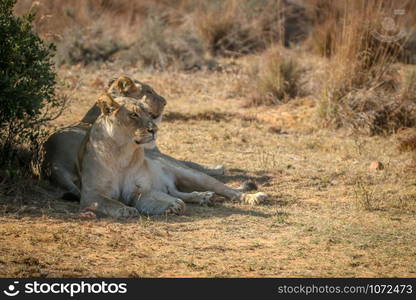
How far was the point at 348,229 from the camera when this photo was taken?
6508 mm

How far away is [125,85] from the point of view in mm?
8125

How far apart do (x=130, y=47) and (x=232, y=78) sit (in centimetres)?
353

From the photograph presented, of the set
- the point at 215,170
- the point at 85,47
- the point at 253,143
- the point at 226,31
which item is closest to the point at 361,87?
the point at 253,143

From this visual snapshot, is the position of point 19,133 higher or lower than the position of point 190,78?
higher

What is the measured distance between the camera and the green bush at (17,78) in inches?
284

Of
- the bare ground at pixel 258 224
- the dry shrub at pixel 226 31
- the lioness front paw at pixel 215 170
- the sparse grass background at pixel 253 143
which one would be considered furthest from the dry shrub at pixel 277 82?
the dry shrub at pixel 226 31

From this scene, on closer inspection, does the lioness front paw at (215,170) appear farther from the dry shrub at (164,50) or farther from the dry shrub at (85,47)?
the dry shrub at (85,47)

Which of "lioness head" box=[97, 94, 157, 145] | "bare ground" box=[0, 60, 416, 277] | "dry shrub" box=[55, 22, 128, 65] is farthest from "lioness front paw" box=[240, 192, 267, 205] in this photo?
"dry shrub" box=[55, 22, 128, 65]

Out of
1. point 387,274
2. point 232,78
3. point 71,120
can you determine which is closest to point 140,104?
point 387,274

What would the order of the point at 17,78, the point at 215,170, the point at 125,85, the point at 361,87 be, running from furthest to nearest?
the point at 361,87 < the point at 215,170 < the point at 125,85 < the point at 17,78

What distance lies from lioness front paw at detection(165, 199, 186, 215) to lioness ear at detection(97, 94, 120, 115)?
96 cm

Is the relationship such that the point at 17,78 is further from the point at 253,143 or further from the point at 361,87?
the point at 361,87

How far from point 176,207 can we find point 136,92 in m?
1.84

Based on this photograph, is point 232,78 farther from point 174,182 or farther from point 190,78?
point 174,182
